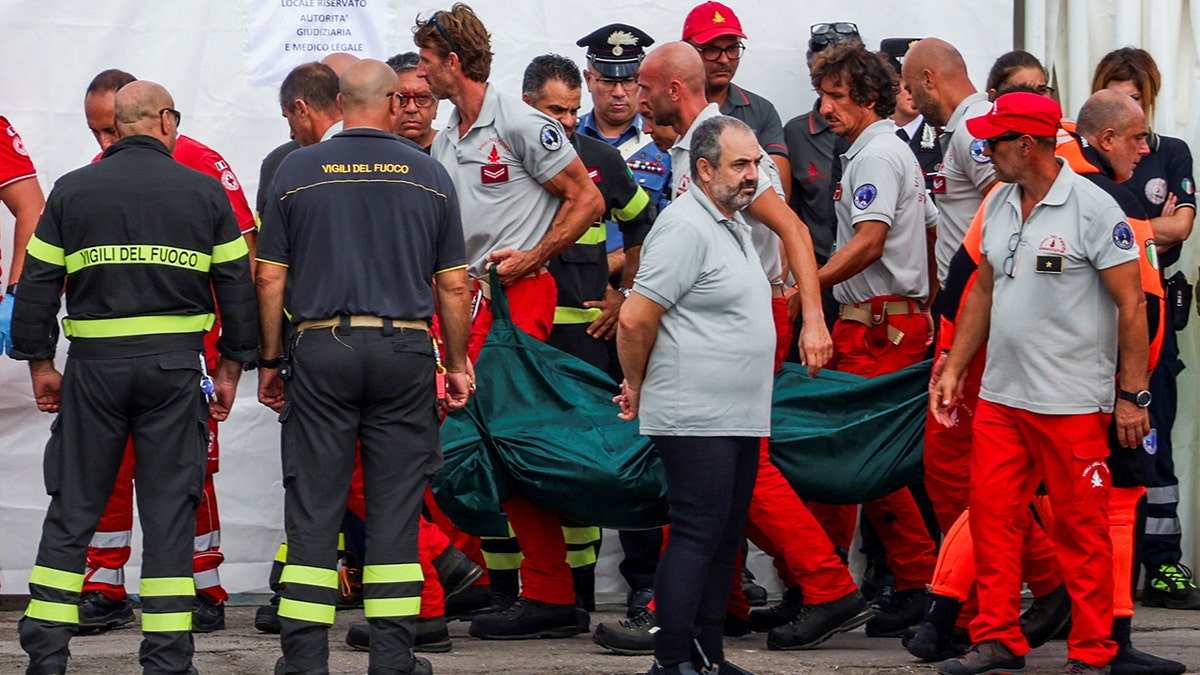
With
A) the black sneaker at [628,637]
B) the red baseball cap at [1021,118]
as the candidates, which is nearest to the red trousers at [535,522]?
the black sneaker at [628,637]

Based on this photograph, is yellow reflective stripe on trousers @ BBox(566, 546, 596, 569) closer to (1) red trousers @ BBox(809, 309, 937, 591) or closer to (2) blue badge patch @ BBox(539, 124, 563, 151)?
(1) red trousers @ BBox(809, 309, 937, 591)

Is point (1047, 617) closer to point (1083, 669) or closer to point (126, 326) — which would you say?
point (1083, 669)

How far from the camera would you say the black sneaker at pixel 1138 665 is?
5.64m

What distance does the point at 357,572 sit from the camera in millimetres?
7246

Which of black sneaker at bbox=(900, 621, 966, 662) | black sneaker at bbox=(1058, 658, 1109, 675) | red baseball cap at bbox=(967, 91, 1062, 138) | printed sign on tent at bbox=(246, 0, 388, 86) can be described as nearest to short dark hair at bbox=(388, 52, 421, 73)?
printed sign on tent at bbox=(246, 0, 388, 86)

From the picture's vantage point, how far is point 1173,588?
7520 millimetres

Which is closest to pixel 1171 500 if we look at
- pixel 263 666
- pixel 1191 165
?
pixel 1191 165

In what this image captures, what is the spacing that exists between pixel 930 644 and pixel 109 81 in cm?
387

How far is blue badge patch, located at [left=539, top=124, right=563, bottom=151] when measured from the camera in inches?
249

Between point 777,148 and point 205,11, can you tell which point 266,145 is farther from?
point 777,148

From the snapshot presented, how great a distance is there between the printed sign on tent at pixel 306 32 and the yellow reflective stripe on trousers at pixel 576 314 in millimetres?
1536

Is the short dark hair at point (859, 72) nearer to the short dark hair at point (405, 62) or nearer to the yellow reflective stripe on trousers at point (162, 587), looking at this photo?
the short dark hair at point (405, 62)

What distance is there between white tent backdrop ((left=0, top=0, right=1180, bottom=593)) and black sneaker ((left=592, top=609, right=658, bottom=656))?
5.11ft

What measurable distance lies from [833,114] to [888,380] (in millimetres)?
1110
